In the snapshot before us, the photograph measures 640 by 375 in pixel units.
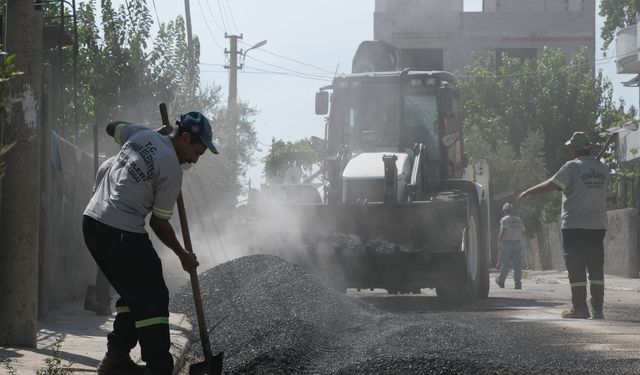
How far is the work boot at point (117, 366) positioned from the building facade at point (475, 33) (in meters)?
60.0

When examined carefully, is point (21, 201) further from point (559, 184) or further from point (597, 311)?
point (597, 311)

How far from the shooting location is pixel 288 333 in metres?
9.02

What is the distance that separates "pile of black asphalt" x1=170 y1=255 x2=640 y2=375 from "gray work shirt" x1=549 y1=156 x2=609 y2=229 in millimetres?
1323

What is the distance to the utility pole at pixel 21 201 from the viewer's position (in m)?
8.22

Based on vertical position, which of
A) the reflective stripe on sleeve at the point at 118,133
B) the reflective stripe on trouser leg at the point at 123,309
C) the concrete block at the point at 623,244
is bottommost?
the concrete block at the point at 623,244

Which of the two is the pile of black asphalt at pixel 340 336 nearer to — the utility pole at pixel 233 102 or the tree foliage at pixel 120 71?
the tree foliage at pixel 120 71

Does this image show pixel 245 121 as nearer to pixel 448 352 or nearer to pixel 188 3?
pixel 188 3

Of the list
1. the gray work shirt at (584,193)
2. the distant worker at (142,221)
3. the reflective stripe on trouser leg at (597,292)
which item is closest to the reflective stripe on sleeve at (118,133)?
the distant worker at (142,221)

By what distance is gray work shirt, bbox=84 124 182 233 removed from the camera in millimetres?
6391

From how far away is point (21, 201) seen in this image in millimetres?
8258

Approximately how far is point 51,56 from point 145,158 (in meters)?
11.9

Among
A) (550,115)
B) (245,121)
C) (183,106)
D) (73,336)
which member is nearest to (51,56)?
(73,336)

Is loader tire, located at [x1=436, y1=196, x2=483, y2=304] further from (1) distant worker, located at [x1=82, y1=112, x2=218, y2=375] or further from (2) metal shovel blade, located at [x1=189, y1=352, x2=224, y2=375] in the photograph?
(1) distant worker, located at [x1=82, y1=112, x2=218, y2=375]

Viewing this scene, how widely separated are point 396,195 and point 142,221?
28.2ft
